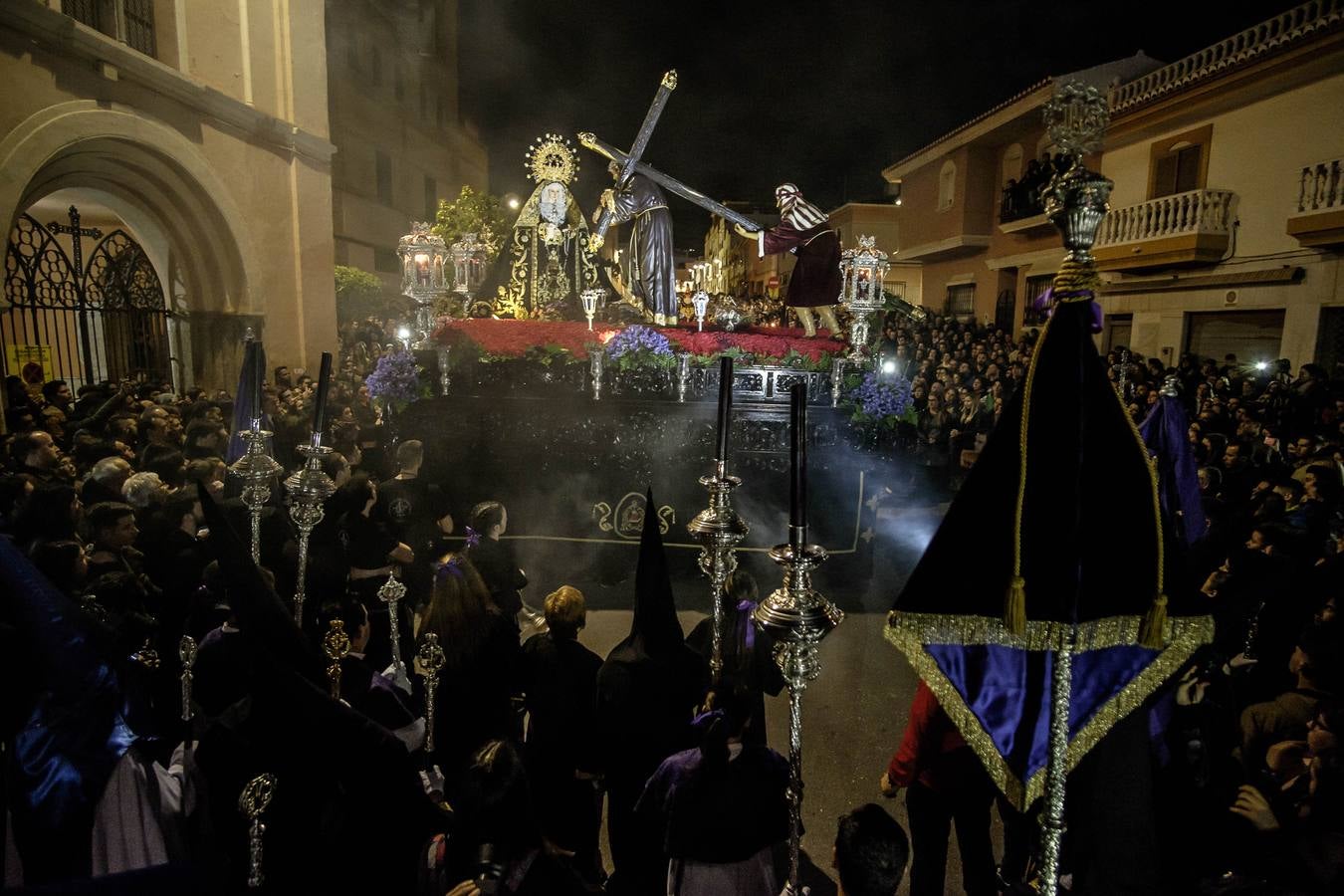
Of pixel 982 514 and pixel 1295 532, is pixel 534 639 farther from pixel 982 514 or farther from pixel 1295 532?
pixel 1295 532

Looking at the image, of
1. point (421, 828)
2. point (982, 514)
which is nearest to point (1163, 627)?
point (982, 514)

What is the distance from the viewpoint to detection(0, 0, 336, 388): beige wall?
868 cm

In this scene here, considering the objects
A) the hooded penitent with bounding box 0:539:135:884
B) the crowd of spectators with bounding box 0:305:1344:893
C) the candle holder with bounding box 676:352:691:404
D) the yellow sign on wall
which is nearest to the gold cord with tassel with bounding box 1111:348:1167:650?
the crowd of spectators with bounding box 0:305:1344:893

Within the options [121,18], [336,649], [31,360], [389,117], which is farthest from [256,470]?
[389,117]

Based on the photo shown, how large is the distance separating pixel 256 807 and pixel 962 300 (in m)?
26.1

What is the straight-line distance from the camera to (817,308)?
10062 mm

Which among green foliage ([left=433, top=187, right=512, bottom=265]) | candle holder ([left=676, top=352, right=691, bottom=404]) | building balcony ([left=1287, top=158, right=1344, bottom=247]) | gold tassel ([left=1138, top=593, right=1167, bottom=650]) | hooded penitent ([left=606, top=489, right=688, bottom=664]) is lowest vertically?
hooded penitent ([left=606, top=489, right=688, bottom=664])

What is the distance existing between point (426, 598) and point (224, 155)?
10.9 metres

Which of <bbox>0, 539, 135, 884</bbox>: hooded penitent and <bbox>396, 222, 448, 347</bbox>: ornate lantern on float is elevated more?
<bbox>396, 222, 448, 347</bbox>: ornate lantern on float

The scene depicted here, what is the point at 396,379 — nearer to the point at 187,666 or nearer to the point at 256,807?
the point at 187,666

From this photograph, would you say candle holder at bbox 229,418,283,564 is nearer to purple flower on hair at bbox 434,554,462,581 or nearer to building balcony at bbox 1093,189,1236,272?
purple flower on hair at bbox 434,554,462,581

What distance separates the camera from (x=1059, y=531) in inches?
79.5

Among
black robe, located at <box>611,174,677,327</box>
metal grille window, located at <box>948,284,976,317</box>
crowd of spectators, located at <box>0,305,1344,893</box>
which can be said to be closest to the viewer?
crowd of spectators, located at <box>0,305,1344,893</box>

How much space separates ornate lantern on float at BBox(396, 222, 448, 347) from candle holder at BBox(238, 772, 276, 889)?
6.86 m
